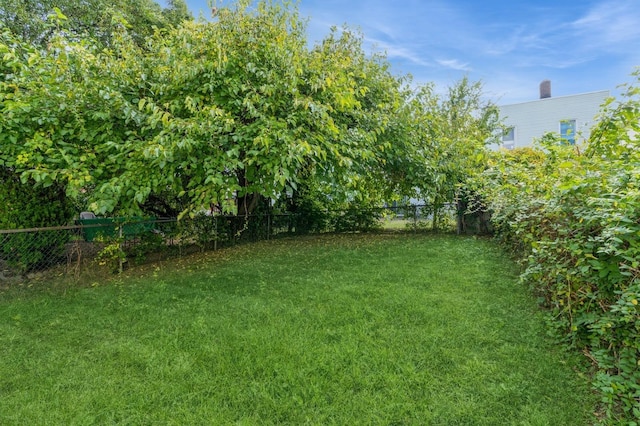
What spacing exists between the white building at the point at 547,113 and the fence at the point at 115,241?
9.93m

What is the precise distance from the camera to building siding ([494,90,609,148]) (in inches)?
584

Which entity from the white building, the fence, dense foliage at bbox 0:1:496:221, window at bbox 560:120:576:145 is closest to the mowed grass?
the fence

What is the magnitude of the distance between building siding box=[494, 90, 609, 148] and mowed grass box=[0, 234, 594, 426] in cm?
1399

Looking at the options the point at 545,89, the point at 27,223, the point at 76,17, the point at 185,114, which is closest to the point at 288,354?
the point at 185,114

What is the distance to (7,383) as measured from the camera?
2344 mm

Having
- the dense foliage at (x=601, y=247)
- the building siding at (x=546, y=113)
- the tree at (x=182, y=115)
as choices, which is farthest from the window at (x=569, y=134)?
the building siding at (x=546, y=113)

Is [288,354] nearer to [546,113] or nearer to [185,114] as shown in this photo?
[185,114]

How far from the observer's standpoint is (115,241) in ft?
17.0

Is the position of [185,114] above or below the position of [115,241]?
above

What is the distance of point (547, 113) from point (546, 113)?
0.04 m

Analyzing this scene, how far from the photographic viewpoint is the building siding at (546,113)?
14827 millimetres

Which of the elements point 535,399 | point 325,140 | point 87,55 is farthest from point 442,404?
point 87,55

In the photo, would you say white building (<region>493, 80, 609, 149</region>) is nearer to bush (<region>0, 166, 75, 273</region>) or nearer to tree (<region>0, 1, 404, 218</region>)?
tree (<region>0, 1, 404, 218</region>)

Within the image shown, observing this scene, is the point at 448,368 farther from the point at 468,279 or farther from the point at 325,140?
the point at 325,140
